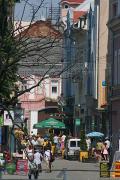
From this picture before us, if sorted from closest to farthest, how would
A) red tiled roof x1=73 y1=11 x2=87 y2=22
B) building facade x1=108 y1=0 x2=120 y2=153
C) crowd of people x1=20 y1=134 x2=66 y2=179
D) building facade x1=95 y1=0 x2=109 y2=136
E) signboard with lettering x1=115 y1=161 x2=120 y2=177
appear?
crowd of people x1=20 y1=134 x2=66 y2=179 → signboard with lettering x1=115 y1=161 x2=120 y2=177 → building facade x1=108 y1=0 x2=120 y2=153 → building facade x1=95 y1=0 x2=109 y2=136 → red tiled roof x1=73 y1=11 x2=87 y2=22

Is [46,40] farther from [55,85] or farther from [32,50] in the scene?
[55,85]

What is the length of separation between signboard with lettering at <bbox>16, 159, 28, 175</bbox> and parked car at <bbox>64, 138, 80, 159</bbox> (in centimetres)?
2150

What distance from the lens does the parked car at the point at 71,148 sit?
58219mm

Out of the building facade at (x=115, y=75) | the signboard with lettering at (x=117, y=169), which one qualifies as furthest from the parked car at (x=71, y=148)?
the signboard with lettering at (x=117, y=169)

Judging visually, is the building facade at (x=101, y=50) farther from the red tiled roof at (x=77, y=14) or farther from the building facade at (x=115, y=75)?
the red tiled roof at (x=77, y=14)

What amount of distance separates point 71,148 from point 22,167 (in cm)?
2269

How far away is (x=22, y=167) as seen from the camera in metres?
36.1

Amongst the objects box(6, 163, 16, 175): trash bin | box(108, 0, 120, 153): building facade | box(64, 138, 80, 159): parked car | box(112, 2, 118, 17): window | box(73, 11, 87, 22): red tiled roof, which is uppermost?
box(73, 11, 87, 22): red tiled roof

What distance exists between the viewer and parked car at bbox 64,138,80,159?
58219 millimetres

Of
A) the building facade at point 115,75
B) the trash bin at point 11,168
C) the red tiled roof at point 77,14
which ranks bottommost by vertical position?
the trash bin at point 11,168

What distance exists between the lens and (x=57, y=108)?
93.3 m

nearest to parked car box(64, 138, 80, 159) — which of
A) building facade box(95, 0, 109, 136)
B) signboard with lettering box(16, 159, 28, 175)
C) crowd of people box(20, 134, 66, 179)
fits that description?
crowd of people box(20, 134, 66, 179)

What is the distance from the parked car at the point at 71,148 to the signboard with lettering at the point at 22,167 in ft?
70.5

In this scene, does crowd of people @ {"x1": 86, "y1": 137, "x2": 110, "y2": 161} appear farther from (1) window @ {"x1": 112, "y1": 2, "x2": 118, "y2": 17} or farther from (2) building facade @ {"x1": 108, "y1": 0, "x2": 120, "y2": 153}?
(1) window @ {"x1": 112, "y1": 2, "x2": 118, "y2": 17}
